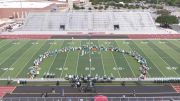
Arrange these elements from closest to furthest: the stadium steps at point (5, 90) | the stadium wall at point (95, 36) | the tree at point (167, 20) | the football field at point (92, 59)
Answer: the stadium steps at point (5, 90) < the football field at point (92, 59) < the stadium wall at point (95, 36) < the tree at point (167, 20)

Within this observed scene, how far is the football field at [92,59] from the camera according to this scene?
32469 mm

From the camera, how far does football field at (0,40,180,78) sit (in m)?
32.5

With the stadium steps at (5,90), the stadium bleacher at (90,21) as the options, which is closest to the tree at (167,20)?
the stadium bleacher at (90,21)

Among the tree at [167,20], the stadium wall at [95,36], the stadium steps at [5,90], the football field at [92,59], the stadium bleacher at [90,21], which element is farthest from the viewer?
the tree at [167,20]

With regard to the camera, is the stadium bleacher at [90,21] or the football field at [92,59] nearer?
the football field at [92,59]

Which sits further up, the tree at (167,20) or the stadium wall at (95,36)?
the tree at (167,20)

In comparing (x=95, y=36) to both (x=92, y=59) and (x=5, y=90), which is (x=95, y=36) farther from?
(x=5, y=90)

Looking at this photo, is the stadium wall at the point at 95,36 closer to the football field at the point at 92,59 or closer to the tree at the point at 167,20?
the football field at the point at 92,59

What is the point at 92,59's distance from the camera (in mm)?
37812

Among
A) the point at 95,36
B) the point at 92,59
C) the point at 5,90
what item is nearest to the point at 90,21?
the point at 95,36

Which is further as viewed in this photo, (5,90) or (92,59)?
(92,59)

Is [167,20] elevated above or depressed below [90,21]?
below

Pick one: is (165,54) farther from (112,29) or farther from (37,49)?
(112,29)

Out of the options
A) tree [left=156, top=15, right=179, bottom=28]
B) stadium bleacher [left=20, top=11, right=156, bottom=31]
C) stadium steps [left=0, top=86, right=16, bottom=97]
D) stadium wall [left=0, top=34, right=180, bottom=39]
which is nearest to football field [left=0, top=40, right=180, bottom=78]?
stadium steps [left=0, top=86, right=16, bottom=97]
